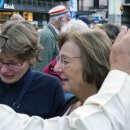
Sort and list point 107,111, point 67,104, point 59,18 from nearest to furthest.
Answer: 1. point 107,111
2. point 67,104
3. point 59,18

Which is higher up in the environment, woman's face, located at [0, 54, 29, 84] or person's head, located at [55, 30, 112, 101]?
person's head, located at [55, 30, 112, 101]

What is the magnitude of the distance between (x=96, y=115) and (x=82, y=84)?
103 centimetres

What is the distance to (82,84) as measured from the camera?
2.13 meters

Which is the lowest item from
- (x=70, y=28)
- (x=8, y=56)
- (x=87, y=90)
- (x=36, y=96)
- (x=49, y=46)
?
(x=49, y=46)

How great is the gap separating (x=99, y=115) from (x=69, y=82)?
105cm

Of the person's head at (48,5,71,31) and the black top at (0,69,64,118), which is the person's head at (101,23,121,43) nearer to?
the black top at (0,69,64,118)

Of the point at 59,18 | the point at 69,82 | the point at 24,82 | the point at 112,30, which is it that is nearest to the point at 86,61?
the point at 69,82

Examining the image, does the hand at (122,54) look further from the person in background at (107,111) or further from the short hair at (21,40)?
the short hair at (21,40)

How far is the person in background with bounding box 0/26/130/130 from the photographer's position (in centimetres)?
110

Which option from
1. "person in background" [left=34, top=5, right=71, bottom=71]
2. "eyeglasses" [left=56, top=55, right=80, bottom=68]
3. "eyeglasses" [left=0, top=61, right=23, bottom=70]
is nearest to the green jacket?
"person in background" [left=34, top=5, right=71, bottom=71]

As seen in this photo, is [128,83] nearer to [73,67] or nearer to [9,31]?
[73,67]

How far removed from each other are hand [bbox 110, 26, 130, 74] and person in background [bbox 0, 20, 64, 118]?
1.31m

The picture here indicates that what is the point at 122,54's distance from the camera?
3.80 ft

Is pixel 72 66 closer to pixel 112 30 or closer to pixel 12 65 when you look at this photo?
pixel 12 65
